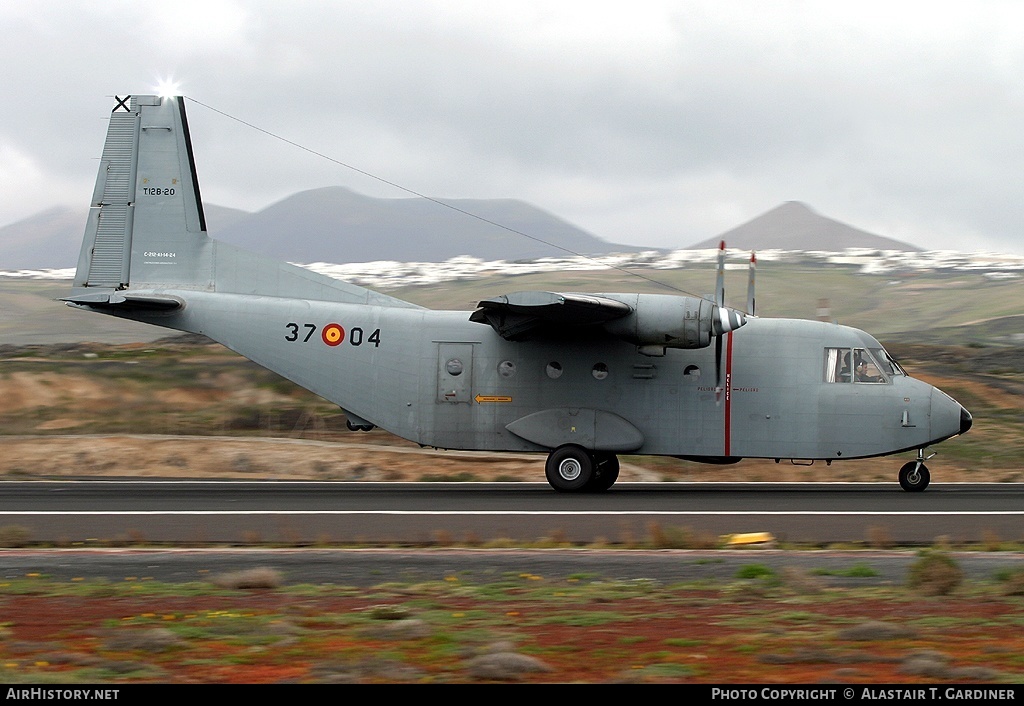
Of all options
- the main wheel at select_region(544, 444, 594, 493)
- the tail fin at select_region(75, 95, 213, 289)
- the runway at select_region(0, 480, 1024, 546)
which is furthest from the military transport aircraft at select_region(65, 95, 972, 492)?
the runway at select_region(0, 480, 1024, 546)

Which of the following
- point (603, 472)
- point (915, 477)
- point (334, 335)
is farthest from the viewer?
point (334, 335)

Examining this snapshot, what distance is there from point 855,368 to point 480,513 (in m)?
8.17

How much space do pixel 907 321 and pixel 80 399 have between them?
53177 millimetres

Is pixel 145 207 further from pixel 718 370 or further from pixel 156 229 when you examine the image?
pixel 718 370

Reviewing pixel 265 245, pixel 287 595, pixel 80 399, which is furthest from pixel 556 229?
pixel 287 595

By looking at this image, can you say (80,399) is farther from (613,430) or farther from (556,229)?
(556,229)

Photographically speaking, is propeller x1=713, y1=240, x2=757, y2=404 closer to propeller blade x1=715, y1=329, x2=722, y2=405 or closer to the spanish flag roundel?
propeller blade x1=715, y1=329, x2=722, y2=405

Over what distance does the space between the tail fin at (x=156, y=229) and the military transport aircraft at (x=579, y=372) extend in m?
0.12

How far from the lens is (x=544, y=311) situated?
730 inches

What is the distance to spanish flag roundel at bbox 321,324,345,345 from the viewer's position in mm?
20844

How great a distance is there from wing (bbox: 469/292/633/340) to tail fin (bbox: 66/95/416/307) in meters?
3.06

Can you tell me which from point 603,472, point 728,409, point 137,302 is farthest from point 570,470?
point 137,302

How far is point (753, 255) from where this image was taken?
19781 mm

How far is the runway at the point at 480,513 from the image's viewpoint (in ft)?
43.8
